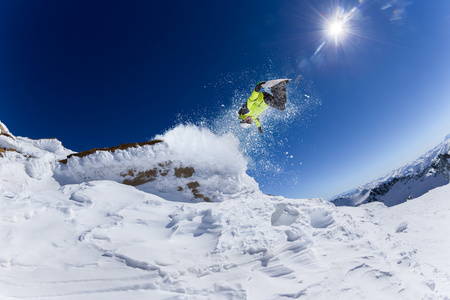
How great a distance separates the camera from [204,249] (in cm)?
705

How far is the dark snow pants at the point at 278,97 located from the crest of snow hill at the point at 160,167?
609 cm

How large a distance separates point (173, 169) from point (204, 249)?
799 cm

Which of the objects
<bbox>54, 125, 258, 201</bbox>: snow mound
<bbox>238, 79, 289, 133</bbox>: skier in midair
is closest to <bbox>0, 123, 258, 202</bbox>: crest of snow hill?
<bbox>54, 125, 258, 201</bbox>: snow mound

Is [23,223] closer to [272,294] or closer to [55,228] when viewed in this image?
[55,228]

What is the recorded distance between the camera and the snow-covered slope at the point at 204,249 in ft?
17.0

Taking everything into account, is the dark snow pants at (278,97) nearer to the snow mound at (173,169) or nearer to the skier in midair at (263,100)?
→ the skier in midair at (263,100)

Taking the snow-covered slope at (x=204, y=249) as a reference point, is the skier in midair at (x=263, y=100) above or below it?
above

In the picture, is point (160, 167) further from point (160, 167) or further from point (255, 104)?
point (255, 104)

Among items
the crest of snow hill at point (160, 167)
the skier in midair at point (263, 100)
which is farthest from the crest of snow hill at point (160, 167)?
the skier in midair at point (263, 100)

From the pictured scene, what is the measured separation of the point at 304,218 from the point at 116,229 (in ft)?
24.4

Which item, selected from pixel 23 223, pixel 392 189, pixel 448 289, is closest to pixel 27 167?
pixel 23 223

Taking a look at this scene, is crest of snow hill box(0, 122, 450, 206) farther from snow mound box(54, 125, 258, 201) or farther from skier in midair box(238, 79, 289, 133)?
skier in midair box(238, 79, 289, 133)

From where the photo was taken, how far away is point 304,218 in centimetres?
914

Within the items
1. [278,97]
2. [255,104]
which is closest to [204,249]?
[255,104]
